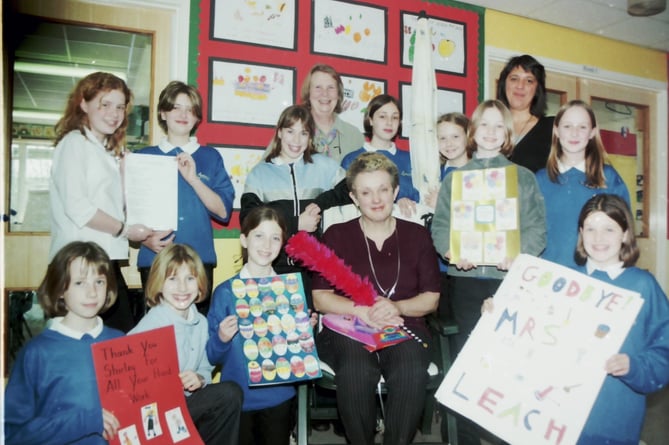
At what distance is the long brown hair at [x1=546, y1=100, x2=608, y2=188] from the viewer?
79.7 inches

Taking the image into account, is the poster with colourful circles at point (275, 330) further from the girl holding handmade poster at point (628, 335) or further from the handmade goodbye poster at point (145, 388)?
the girl holding handmade poster at point (628, 335)

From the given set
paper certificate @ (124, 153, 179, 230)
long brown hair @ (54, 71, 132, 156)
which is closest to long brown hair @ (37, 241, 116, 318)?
paper certificate @ (124, 153, 179, 230)

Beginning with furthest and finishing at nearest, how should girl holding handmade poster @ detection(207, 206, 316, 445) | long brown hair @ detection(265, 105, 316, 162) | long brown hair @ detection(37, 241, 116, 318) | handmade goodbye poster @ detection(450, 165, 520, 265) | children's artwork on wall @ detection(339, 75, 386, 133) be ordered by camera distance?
1. children's artwork on wall @ detection(339, 75, 386, 133)
2. long brown hair @ detection(265, 105, 316, 162)
3. handmade goodbye poster @ detection(450, 165, 520, 265)
4. girl holding handmade poster @ detection(207, 206, 316, 445)
5. long brown hair @ detection(37, 241, 116, 318)

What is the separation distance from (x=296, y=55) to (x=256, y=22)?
324mm

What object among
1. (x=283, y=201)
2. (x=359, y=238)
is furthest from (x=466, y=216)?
(x=283, y=201)

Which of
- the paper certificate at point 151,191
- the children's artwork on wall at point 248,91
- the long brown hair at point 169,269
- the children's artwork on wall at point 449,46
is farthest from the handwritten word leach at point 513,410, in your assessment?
the children's artwork on wall at point 449,46

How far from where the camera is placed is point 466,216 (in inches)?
82.4

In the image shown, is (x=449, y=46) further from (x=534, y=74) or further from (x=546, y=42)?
(x=534, y=74)

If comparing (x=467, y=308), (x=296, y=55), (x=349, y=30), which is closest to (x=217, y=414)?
(x=467, y=308)

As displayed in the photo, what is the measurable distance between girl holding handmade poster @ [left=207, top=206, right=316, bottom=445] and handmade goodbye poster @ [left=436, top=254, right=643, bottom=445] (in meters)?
0.68

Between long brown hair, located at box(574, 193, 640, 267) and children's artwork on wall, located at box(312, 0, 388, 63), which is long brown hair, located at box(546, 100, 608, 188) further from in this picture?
children's artwork on wall, located at box(312, 0, 388, 63)

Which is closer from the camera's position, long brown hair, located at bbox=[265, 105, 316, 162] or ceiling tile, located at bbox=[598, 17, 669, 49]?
long brown hair, located at bbox=[265, 105, 316, 162]

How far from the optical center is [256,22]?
304cm

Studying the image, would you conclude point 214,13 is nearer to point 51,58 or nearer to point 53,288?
point 51,58
